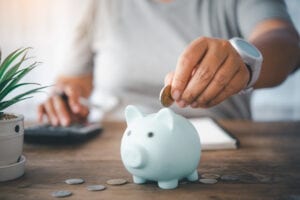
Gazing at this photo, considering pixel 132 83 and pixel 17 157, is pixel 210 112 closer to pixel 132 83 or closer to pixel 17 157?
pixel 132 83

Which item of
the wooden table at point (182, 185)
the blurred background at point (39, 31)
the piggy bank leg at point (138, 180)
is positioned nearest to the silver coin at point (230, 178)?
the wooden table at point (182, 185)

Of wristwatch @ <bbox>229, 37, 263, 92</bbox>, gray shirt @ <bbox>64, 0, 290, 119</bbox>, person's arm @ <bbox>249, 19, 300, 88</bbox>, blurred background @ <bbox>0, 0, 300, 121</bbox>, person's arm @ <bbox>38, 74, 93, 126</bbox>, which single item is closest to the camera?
wristwatch @ <bbox>229, 37, 263, 92</bbox>

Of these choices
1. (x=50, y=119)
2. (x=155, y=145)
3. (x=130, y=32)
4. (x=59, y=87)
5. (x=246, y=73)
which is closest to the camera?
(x=155, y=145)

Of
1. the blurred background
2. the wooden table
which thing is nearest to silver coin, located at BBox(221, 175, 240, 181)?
the wooden table

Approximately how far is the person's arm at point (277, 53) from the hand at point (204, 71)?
0.86ft

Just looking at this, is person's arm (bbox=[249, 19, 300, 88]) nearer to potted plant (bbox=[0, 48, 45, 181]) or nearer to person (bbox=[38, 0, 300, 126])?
person (bbox=[38, 0, 300, 126])

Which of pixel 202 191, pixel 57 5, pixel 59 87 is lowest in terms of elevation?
pixel 202 191

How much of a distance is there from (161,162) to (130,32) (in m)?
0.88

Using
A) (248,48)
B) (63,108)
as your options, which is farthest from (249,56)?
(63,108)

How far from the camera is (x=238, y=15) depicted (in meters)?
Answer: 1.30

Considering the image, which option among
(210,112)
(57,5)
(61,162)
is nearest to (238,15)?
(210,112)

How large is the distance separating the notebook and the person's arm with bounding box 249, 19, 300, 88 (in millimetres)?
126

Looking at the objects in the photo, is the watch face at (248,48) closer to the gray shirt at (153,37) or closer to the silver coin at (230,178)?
the silver coin at (230,178)

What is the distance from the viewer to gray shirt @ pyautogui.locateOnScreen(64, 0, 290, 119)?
129 centimetres
